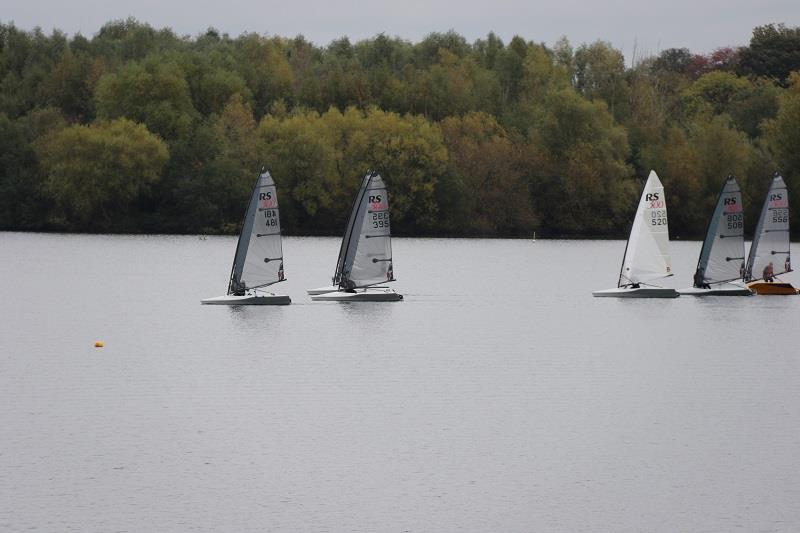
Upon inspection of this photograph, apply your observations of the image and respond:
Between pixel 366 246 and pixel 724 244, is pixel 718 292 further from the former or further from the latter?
pixel 366 246

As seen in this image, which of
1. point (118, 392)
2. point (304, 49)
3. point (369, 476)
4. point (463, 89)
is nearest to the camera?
point (369, 476)

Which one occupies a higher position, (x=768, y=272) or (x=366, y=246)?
(x=366, y=246)

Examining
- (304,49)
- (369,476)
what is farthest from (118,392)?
(304,49)

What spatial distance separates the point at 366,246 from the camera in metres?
51.2

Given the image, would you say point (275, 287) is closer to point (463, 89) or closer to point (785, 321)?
point (785, 321)

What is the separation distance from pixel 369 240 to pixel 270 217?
12.9ft

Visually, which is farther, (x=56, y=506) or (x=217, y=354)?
(x=217, y=354)

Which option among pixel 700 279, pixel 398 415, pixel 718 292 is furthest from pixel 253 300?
pixel 398 415

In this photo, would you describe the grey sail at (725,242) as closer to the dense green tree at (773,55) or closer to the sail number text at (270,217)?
the sail number text at (270,217)

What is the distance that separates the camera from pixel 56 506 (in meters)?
22.6

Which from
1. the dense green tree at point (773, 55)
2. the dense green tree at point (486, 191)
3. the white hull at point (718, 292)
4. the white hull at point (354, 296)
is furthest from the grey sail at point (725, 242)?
the dense green tree at point (773, 55)

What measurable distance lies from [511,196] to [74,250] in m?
38.4

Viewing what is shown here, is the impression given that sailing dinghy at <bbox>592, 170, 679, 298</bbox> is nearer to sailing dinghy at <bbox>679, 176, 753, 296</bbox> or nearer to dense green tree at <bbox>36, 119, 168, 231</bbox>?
sailing dinghy at <bbox>679, 176, 753, 296</bbox>

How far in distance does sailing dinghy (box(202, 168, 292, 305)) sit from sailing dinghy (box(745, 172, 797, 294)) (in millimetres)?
19797
